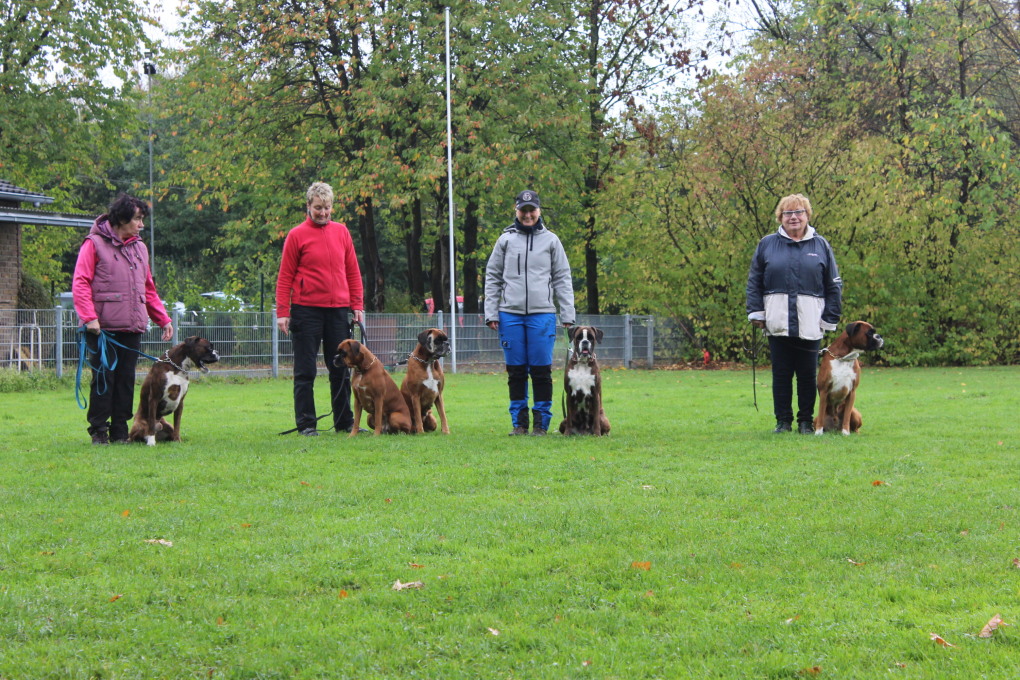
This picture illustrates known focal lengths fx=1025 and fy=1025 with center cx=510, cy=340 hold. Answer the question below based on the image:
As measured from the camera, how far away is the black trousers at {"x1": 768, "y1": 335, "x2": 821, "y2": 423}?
9.02 m

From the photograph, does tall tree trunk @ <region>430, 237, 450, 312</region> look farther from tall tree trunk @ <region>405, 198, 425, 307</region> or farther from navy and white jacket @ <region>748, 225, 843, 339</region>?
navy and white jacket @ <region>748, 225, 843, 339</region>

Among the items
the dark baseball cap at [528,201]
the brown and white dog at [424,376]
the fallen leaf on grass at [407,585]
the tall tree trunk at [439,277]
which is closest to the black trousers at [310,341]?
the brown and white dog at [424,376]

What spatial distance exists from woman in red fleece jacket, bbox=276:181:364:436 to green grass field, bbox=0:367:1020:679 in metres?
0.96

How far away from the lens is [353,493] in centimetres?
596

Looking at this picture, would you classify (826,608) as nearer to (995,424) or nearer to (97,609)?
(97,609)

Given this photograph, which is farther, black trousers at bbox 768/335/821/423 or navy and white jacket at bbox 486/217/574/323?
black trousers at bbox 768/335/821/423

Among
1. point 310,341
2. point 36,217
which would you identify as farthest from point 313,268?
point 36,217

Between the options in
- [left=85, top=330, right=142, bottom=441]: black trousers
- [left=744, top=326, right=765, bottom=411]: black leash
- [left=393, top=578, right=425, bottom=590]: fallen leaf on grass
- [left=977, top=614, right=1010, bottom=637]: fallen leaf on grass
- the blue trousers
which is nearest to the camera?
[left=977, top=614, right=1010, bottom=637]: fallen leaf on grass

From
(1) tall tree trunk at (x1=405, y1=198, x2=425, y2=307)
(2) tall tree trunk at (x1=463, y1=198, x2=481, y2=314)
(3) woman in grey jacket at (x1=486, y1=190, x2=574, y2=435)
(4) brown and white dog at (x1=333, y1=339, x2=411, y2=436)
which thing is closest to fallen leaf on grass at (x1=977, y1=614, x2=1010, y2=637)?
(3) woman in grey jacket at (x1=486, y1=190, x2=574, y2=435)

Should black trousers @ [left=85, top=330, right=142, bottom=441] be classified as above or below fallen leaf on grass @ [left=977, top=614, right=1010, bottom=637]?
above

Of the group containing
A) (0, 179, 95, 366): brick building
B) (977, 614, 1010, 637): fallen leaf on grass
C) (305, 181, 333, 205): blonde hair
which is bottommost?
(977, 614, 1010, 637): fallen leaf on grass

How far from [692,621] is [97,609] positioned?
2.08 metres

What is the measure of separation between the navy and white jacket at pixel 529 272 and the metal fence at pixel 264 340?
30.9 ft

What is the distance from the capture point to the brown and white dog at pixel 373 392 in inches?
347
